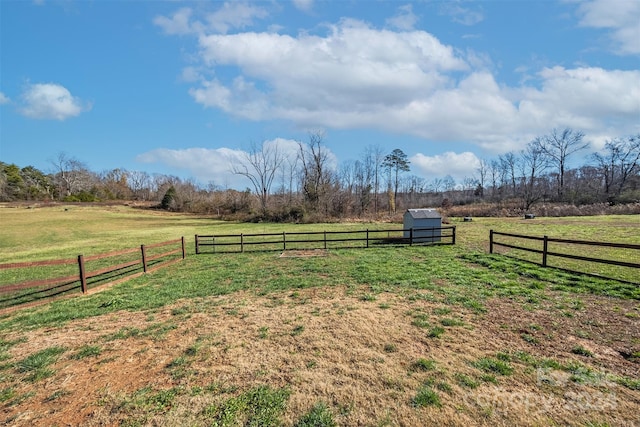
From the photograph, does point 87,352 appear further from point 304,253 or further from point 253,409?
point 304,253

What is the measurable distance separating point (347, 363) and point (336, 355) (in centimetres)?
27

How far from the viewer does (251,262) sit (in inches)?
520

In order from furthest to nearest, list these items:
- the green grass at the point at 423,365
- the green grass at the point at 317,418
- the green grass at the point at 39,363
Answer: the green grass at the point at 39,363, the green grass at the point at 423,365, the green grass at the point at 317,418

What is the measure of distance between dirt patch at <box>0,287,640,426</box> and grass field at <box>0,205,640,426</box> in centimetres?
2

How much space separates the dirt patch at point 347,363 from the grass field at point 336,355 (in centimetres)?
2

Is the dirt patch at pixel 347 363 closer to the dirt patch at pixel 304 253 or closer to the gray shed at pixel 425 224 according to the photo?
the dirt patch at pixel 304 253

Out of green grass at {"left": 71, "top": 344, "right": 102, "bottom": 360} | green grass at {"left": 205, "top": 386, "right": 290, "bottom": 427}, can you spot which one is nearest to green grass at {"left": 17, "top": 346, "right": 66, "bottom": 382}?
green grass at {"left": 71, "top": 344, "right": 102, "bottom": 360}

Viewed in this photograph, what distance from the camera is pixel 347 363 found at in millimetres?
4211

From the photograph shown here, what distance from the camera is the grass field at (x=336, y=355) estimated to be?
128 inches

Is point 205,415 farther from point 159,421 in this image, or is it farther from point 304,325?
point 304,325

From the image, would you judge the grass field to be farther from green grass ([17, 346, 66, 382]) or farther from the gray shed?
A: the gray shed

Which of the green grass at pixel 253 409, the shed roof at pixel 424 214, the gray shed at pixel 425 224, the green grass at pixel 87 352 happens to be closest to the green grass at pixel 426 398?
the green grass at pixel 253 409

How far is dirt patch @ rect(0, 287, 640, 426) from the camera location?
3.24 m

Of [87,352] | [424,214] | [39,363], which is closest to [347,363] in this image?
[87,352]
